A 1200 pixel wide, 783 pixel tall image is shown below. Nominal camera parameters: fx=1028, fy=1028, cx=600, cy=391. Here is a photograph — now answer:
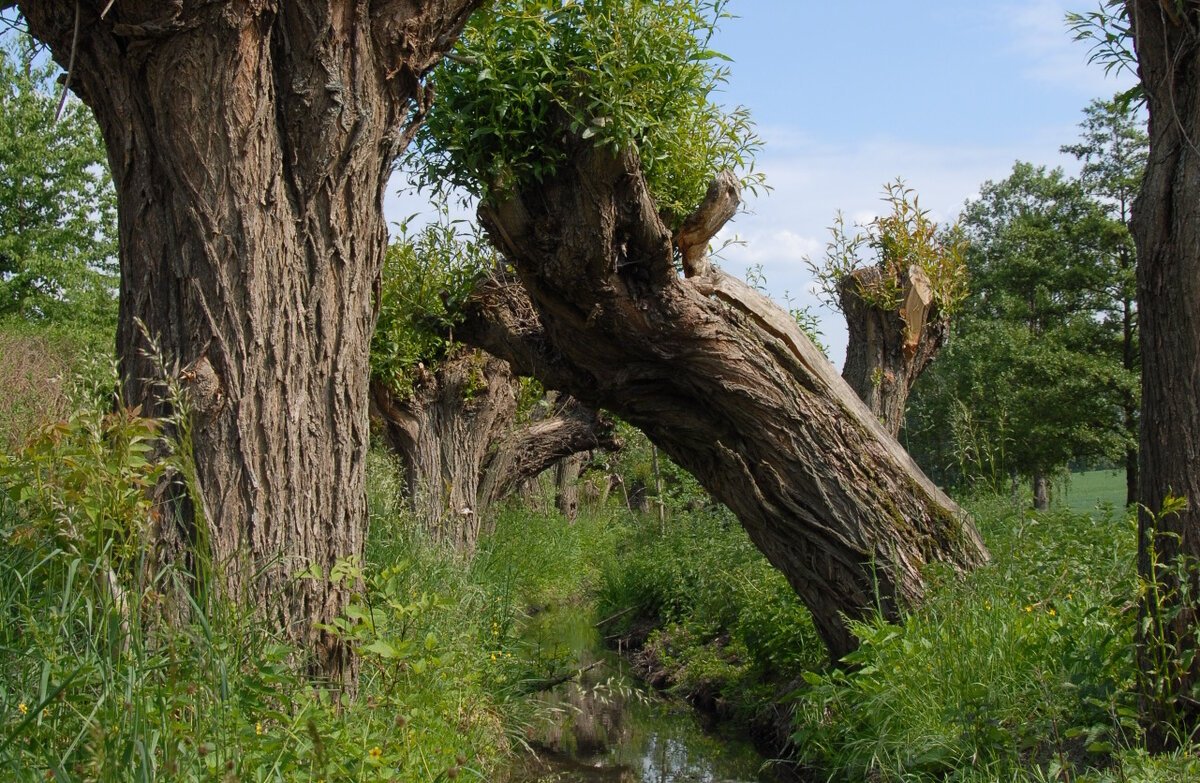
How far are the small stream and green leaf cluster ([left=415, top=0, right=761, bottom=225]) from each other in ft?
11.3

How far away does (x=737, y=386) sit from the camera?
638cm

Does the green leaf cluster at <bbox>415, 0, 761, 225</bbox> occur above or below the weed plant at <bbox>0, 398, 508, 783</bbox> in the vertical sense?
above

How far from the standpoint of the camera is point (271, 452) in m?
4.20

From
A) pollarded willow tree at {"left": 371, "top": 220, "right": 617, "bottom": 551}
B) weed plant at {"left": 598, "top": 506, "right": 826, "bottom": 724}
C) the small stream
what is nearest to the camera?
the small stream

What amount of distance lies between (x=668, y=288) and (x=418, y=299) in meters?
4.94

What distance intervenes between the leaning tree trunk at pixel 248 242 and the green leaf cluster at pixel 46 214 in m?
29.9

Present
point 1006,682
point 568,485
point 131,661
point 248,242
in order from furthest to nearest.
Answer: point 568,485 < point 1006,682 < point 248,242 < point 131,661

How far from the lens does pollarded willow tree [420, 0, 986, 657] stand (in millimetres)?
5629

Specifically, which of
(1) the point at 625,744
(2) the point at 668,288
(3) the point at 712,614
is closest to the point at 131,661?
(2) the point at 668,288

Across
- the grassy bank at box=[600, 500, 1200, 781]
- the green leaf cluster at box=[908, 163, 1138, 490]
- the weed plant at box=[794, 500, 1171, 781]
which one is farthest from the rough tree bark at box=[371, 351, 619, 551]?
the green leaf cluster at box=[908, 163, 1138, 490]

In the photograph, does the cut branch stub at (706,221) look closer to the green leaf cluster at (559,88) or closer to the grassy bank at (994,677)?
the green leaf cluster at (559,88)

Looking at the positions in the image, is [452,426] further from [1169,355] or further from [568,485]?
[568,485]

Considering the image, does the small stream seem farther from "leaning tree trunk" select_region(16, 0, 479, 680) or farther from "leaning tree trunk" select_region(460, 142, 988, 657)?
"leaning tree trunk" select_region(16, 0, 479, 680)

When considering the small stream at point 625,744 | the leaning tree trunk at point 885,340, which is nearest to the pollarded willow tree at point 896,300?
the leaning tree trunk at point 885,340
